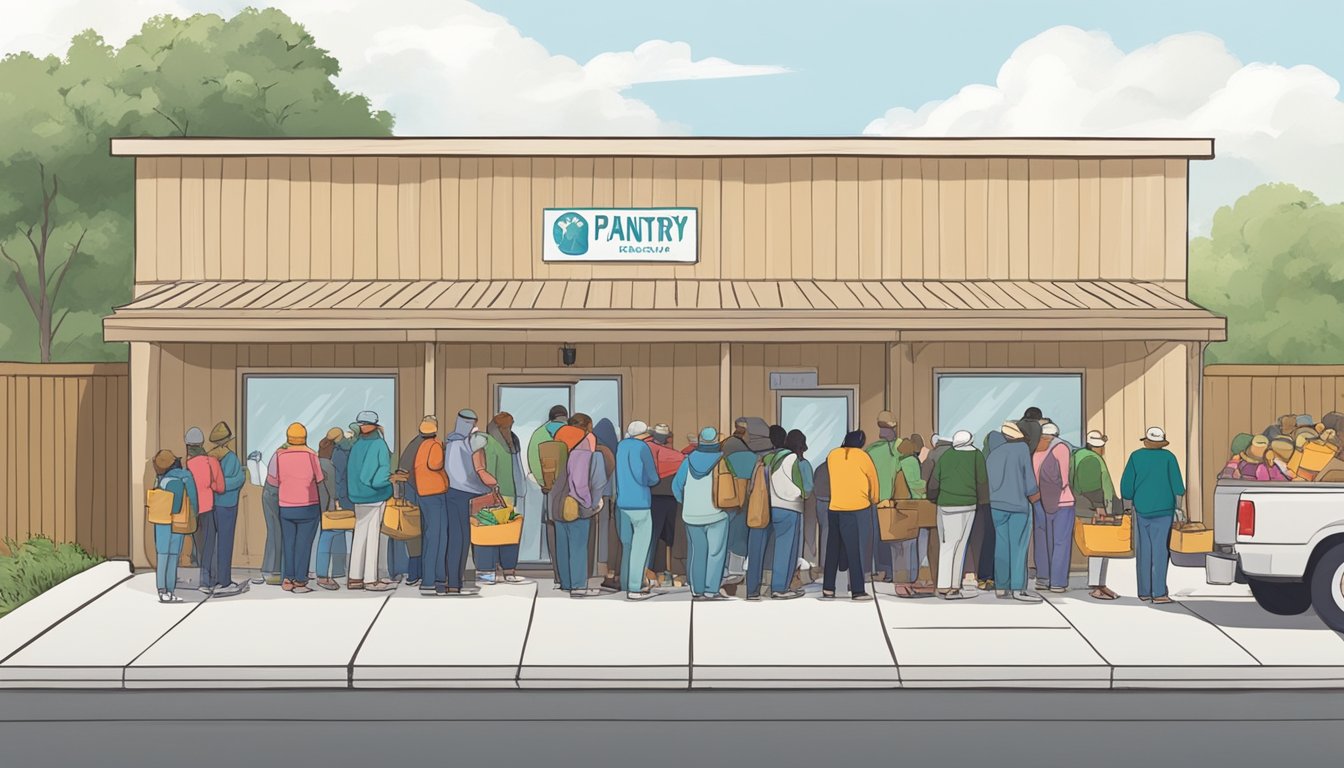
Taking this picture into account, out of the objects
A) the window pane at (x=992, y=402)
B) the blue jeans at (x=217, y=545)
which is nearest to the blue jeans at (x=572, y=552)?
the blue jeans at (x=217, y=545)

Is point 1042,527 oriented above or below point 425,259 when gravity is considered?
below

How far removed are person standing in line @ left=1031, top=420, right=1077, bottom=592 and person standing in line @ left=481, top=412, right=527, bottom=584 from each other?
4.99 meters

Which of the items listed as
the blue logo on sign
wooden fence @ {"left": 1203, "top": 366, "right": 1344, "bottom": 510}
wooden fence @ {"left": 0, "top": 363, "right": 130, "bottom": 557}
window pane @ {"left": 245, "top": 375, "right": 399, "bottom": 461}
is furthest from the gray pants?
wooden fence @ {"left": 1203, "top": 366, "right": 1344, "bottom": 510}

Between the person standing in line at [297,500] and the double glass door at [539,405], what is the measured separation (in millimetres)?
2630

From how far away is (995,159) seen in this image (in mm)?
16969

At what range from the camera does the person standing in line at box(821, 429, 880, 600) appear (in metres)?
13.6

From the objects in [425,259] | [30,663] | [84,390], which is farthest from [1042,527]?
[84,390]

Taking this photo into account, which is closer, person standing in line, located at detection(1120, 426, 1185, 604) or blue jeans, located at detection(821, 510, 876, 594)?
person standing in line, located at detection(1120, 426, 1185, 604)

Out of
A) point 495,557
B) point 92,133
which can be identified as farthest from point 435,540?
point 92,133

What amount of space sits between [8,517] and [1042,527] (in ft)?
36.7

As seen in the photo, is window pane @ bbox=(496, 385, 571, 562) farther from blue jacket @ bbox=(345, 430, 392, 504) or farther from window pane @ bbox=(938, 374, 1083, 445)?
window pane @ bbox=(938, 374, 1083, 445)

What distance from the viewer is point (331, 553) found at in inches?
586

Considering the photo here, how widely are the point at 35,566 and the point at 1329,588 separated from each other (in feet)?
41.2
